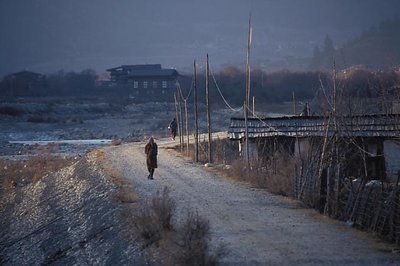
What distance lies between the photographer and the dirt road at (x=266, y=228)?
13500 millimetres

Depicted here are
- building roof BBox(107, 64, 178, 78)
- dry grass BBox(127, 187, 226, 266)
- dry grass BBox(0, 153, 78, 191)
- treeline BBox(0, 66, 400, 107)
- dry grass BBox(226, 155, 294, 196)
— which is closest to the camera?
dry grass BBox(127, 187, 226, 266)

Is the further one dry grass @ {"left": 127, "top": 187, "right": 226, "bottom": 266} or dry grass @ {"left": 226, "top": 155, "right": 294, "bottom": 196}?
dry grass @ {"left": 226, "top": 155, "right": 294, "bottom": 196}

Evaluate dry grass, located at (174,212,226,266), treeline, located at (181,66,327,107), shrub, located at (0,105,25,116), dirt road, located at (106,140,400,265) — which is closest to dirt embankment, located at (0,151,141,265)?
dirt road, located at (106,140,400,265)

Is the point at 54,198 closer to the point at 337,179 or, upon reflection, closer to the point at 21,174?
the point at 21,174

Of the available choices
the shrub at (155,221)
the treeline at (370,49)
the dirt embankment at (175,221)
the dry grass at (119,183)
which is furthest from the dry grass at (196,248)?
the treeline at (370,49)

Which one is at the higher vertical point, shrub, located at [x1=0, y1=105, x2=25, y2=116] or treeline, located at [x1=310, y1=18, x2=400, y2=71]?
treeline, located at [x1=310, y1=18, x2=400, y2=71]

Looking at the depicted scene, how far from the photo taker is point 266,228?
53.2ft

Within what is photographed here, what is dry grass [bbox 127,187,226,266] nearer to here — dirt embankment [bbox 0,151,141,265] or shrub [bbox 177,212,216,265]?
shrub [bbox 177,212,216,265]

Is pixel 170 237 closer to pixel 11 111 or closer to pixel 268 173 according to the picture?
pixel 268 173

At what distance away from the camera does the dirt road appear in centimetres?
1350

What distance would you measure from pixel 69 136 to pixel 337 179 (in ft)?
167

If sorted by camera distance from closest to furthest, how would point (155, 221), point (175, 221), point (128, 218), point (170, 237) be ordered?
point (170, 237) → point (155, 221) → point (175, 221) → point (128, 218)

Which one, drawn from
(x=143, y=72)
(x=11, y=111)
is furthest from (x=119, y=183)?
(x=143, y=72)

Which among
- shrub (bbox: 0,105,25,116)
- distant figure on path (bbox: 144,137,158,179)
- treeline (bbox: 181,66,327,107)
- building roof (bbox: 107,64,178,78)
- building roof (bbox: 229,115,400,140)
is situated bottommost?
distant figure on path (bbox: 144,137,158,179)
